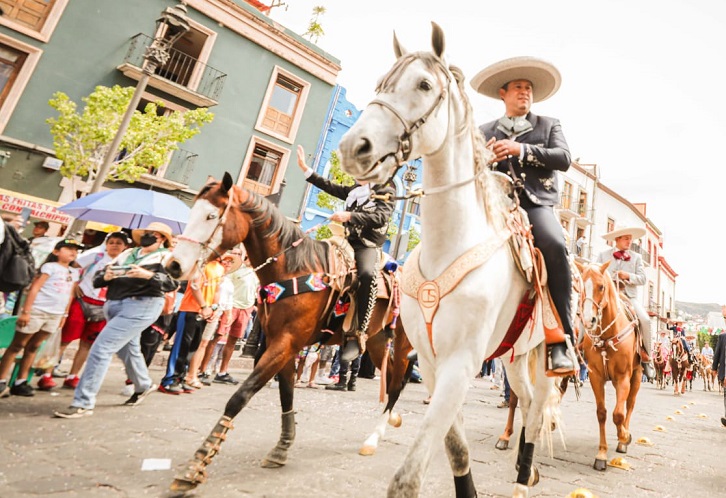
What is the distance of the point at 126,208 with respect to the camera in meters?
8.21

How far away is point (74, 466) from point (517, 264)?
3298mm

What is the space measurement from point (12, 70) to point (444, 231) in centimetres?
1805

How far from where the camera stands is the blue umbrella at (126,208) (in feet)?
26.7

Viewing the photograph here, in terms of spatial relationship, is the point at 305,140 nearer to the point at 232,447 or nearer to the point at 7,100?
the point at 7,100

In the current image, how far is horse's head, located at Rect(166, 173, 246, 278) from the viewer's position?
3.32 meters

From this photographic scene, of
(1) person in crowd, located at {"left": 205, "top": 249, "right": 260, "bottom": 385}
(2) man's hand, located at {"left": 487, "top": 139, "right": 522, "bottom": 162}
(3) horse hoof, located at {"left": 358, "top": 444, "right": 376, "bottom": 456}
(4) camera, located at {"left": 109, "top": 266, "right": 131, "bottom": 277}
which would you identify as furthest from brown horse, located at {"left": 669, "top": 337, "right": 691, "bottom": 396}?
(4) camera, located at {"left": 109, "top": 266, "right": 131, "bottom": 277}

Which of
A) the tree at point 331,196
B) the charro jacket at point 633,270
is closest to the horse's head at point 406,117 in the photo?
the charro jacket at point 633,270

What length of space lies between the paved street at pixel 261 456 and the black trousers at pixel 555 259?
1306 mm

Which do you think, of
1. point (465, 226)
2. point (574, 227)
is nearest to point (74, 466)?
point (465, 226)

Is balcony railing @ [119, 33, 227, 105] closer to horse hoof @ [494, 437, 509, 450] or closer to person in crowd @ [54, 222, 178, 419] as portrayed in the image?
person in crowd @ [54, 222, 178, 419]

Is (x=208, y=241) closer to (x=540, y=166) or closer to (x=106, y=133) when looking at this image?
(x=540, y=166)

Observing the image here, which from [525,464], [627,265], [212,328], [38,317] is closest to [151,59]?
[212,328]

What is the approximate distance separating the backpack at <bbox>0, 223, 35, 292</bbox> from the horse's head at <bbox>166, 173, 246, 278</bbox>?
2.34 meters

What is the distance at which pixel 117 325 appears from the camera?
4.41 m
